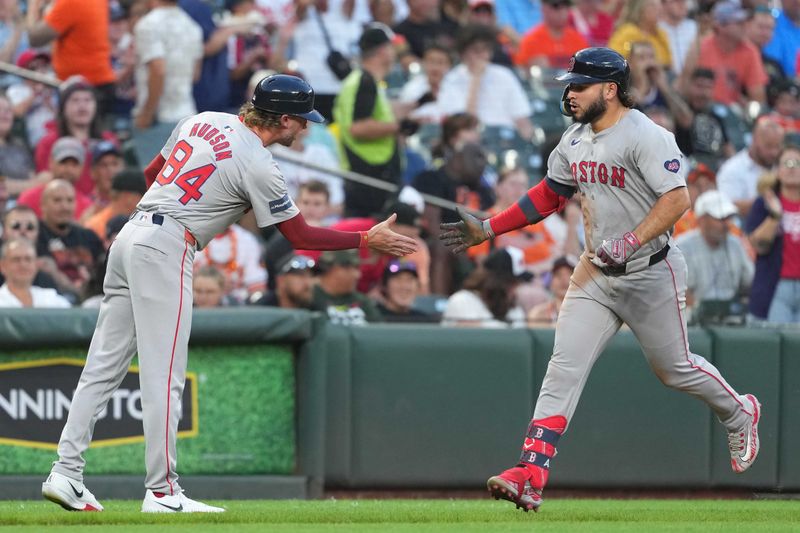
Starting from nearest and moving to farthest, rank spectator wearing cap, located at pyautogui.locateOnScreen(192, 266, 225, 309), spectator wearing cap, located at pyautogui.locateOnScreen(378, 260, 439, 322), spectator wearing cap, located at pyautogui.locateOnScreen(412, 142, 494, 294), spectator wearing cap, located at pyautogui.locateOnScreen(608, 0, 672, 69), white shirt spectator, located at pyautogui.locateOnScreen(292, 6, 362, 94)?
spectator wearing cap, located at pyautogui.locateOnScreen(192, 266, 225, 309) < spectator wearing cap, located at pyautogui.locateOnScreen(378, 260, 439, 322) < spectator wearing cap, located at pyautogui.locateOnScreen(412, 142, 494, 294) < white shirt spectator, located at pyautogui.locateOnScreen(292, 6, 362, 94) < spectator wearing cap, located at pyautogui.locateOnScreen(608, 0, 672, 69)

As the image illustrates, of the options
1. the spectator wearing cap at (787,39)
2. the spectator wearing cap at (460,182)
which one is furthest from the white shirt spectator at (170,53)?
the spectator wearing cap at (787,39)

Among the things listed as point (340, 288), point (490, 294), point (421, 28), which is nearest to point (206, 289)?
point (340, 288)

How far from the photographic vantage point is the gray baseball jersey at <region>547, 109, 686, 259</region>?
237 inches

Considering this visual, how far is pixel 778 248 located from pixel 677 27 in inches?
182

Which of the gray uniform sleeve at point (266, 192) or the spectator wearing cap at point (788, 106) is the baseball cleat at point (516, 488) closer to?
the gray uniform sleeve at point (266, 192)

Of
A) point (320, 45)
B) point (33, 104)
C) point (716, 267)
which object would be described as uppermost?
point (320, 45)

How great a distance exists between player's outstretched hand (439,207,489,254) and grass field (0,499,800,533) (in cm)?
124

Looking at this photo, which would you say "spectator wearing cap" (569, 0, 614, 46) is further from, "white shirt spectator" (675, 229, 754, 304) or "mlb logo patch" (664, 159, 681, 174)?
"mlb logo patch" (664, 159, 681, 174)

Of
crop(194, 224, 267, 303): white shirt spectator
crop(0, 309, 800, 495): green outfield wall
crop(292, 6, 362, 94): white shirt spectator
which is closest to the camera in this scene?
crop(0, 309, 800, 495): green outfield wall

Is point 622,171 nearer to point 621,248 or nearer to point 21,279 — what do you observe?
point 621,248

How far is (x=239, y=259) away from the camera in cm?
1030

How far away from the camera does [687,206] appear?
5.99 m

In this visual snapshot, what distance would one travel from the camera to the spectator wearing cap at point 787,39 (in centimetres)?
1485

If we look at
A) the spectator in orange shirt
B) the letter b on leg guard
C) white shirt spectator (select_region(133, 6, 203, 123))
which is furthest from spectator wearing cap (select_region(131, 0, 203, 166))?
the letter b on leg guard
